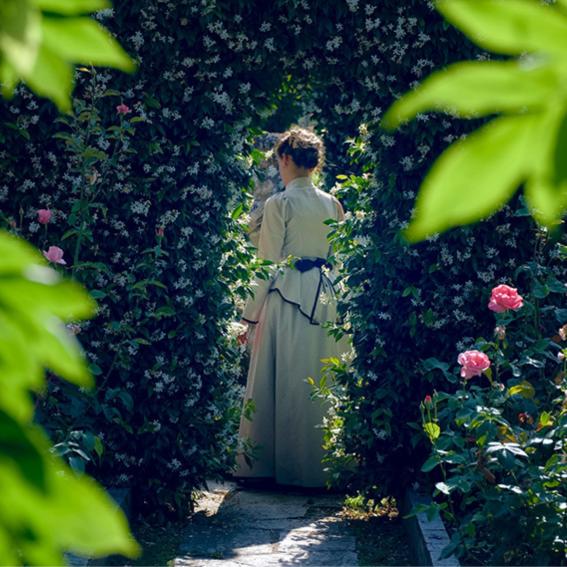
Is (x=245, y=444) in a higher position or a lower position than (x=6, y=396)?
higher

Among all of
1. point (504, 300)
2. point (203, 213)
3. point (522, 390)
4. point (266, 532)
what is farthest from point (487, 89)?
point (266, 532)

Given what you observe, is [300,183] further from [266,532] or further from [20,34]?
[20,34]

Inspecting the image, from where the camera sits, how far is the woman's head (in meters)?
6.68

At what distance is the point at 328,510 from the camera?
5.88 metres

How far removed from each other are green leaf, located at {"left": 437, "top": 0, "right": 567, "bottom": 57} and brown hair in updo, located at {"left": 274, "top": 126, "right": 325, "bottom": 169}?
613 cm

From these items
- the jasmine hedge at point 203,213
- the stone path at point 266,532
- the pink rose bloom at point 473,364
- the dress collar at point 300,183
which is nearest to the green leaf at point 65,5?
the pink rose bloom at point 473,364

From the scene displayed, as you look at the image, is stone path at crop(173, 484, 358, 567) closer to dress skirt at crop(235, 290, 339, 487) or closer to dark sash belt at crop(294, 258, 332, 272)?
dress skirt at crop(235, 290, 339, 487)

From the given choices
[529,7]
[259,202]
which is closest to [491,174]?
[529,7]

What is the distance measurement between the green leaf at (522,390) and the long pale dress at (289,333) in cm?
257

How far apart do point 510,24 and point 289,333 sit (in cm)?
617

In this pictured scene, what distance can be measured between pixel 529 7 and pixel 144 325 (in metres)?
4.69

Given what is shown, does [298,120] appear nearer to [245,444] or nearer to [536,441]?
[245,444]

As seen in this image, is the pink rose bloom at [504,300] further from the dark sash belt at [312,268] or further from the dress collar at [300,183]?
the dress collar at [300,183]

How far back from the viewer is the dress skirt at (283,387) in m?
6.61
